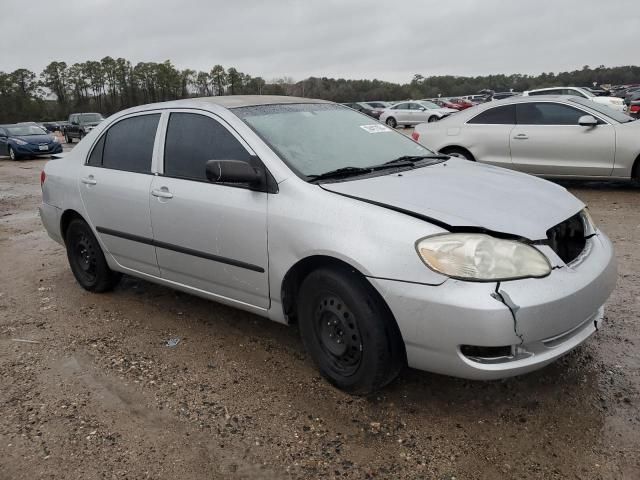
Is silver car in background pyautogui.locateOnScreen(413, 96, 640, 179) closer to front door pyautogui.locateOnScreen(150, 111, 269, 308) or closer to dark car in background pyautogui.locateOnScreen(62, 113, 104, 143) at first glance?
front door pyautogui.locateOnScreen(150, 111, 269, 308)

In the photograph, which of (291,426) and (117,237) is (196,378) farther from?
(117,237)

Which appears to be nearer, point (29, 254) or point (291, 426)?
point (291, 426)

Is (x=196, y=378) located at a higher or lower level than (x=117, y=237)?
lower

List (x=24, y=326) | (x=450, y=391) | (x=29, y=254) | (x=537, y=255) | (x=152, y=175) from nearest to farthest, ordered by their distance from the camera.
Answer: (x=537, y=255)
(x=450, y=391)
(x=152, y=175)
(x=24, y=326)
(x=29, y=254)

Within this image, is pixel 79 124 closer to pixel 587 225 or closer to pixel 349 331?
pixel 349 331

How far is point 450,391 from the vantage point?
3.02m

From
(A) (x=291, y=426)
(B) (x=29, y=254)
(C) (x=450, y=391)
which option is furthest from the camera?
(B) (x=29, y=254)

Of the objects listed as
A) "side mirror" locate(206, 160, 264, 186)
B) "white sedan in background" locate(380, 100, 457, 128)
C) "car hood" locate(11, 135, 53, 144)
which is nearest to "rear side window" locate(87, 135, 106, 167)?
"side mirror" locate(206, 160, 264, 186)

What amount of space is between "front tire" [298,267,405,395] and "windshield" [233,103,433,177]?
0.70 m

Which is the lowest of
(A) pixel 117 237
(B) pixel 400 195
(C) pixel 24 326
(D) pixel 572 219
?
(C) pixel 24 326

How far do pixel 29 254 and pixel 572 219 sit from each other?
5888mm

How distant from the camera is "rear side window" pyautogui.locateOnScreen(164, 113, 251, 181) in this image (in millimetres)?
3477

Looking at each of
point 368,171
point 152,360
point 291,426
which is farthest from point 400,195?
point 152,360

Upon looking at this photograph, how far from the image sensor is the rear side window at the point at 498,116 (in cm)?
855
